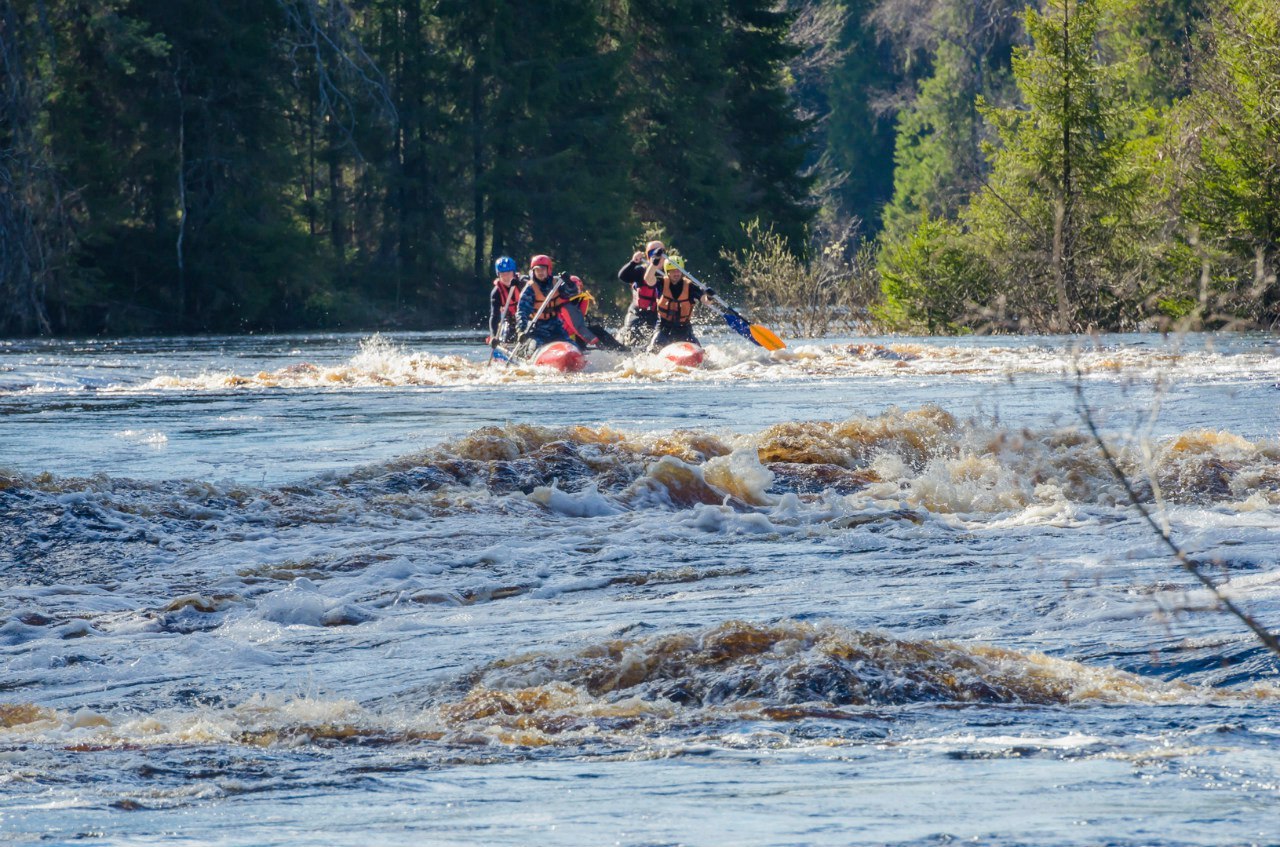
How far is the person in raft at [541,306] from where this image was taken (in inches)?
914

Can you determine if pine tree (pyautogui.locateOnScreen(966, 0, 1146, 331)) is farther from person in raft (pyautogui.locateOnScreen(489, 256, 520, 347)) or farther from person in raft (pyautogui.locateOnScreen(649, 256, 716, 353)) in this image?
person in raft (pyautogui.locateOnScreen(489, 256, 520, 347))

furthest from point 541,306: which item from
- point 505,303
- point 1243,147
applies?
point 1243,147

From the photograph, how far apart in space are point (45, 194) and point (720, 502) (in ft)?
81.8

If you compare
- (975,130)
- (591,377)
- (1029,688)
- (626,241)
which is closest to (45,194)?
(591,377)

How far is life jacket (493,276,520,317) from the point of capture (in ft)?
78.8

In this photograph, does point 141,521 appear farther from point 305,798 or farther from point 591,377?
point 591,377

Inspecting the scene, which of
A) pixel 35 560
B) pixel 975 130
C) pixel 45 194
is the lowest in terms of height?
pixel 35 560

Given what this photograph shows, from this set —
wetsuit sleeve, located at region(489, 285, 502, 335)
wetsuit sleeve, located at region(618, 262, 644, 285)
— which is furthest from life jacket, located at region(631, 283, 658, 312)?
wetsuit sleeve, located at region(489, 285, 502, 335)

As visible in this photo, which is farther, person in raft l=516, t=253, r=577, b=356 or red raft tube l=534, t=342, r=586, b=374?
red raft tube l=534, t=342, r=586, b=374

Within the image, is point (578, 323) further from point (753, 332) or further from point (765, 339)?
point (765, 339)

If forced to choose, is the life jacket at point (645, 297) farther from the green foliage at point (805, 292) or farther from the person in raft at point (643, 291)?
the green foliage at point (805, 292)

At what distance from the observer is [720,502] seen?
11.8 meters

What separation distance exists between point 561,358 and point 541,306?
94cm

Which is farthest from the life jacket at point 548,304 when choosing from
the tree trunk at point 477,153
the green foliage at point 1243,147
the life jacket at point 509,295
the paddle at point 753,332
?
the tree trunk at point 477,153
